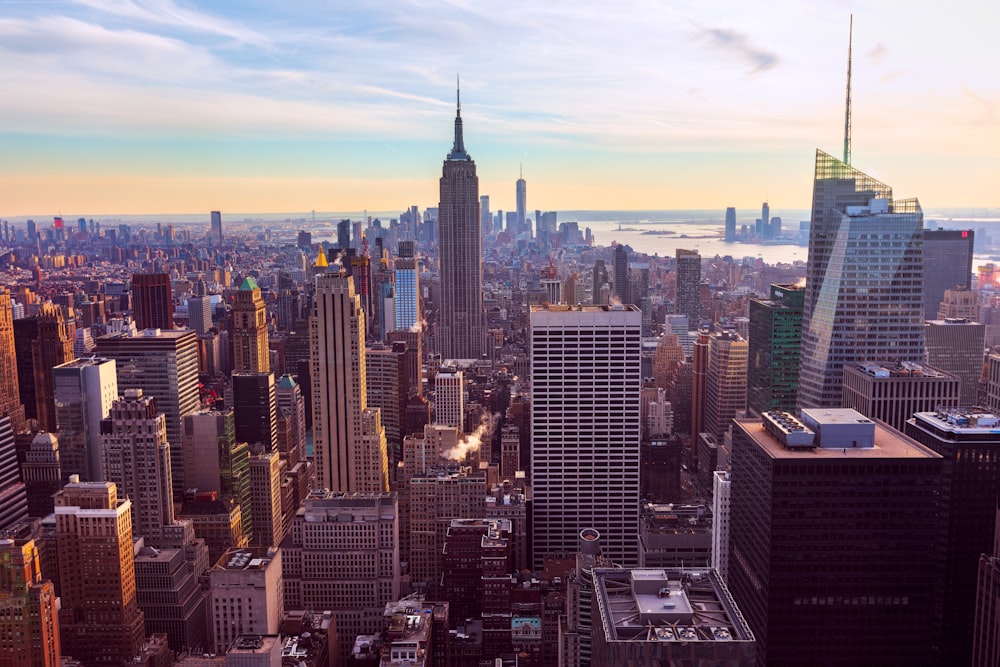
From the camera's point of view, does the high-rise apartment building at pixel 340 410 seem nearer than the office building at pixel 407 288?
Yes

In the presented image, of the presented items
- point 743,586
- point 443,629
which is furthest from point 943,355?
point 443,629

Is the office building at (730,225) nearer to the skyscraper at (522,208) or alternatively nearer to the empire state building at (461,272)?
the skyscraper at (522,208)

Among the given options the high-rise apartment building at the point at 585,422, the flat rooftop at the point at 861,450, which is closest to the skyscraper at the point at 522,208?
the high-rise apartment building at the point at 585,422

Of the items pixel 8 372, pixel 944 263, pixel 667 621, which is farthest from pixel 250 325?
pixel 667 621

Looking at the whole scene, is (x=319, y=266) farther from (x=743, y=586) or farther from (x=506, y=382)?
(x=743, y=586)

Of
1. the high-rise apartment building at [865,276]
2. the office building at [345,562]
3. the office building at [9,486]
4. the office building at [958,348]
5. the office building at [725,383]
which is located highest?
the high-rise apartment building at [865,276]

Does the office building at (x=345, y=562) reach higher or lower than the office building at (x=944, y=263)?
lower
